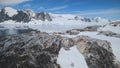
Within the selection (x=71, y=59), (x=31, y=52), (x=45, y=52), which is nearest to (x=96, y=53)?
(x=71, y=59)

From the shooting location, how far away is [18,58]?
17672 millimetres

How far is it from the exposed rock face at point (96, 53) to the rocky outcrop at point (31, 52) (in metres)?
1.98

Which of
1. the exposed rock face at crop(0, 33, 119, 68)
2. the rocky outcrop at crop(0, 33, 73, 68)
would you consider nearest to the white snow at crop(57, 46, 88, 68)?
the exposed rock face at crop(0, 33, 119, 68)

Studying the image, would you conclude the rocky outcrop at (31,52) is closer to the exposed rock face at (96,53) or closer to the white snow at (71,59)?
the white snow at (71,59)

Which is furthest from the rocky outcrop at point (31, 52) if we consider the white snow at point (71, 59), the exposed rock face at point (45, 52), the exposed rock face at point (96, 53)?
the exposed rock face at point (96, 53)

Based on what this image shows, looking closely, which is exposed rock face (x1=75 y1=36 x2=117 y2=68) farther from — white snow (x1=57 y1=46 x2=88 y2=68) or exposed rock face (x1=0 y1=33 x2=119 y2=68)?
white snow (x1=57 y1=46 x2=88 y2=68)

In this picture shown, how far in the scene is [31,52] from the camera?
727 inches

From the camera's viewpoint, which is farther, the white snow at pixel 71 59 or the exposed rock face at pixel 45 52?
the white snow at pixel 71 59

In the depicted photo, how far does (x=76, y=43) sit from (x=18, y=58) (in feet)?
28.5

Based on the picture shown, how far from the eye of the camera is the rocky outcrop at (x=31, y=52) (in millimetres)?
17297

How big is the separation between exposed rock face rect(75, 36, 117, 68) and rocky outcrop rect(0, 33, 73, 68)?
6.49 ft

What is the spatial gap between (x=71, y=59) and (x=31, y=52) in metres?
4.93

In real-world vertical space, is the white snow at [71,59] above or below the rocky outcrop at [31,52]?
below

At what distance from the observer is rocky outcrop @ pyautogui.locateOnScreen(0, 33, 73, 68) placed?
17.3 m
